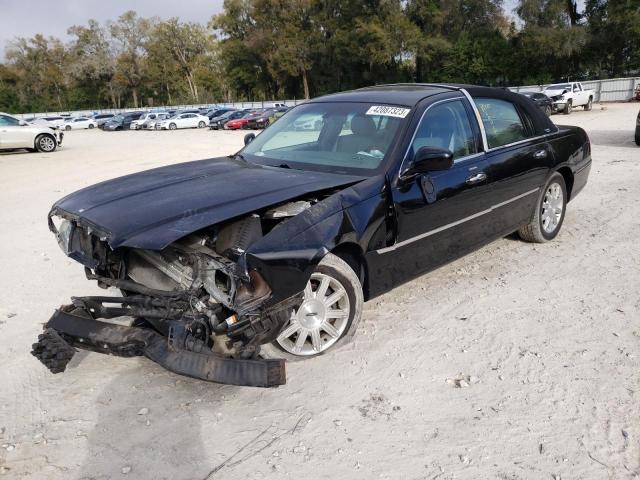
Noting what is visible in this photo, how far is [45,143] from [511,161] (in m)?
20.0

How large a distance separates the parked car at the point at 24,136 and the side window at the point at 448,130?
18818 millimetres

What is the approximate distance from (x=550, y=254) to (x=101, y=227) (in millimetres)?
4237

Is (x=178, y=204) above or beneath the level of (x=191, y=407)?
above

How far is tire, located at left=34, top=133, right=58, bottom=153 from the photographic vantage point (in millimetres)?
19750

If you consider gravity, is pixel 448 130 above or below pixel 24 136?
below

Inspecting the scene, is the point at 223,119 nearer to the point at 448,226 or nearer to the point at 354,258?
the point at 448,226

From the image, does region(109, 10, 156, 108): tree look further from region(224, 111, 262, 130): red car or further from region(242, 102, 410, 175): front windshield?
region(242, 102, 410, 175): front windshield

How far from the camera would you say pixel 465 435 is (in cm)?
268

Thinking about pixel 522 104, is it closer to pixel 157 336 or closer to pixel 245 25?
pixel 157 336

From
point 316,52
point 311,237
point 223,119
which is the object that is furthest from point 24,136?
point 316,52

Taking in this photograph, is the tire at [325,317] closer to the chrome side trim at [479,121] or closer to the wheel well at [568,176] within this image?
the chrome side trim at [479,121]

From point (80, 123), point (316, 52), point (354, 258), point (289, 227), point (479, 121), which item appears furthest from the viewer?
point (316, 52)

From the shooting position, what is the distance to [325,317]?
3367 mm

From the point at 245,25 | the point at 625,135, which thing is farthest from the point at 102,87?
the point at 625,135
